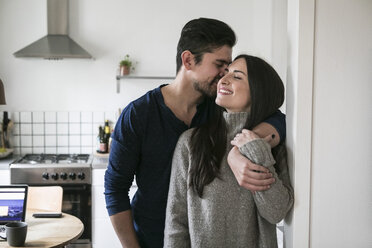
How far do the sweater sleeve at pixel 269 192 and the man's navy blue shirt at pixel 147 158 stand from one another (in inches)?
17.4

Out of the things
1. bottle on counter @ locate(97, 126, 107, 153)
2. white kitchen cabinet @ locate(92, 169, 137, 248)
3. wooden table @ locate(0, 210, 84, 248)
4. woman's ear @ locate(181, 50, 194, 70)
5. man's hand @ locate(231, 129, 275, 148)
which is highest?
woman's ear @ locate(181, 50, 194, 70)

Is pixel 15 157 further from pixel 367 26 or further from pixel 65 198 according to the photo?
pixel 367 26

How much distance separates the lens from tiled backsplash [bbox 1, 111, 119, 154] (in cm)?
385

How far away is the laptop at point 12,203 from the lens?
7.11 feet

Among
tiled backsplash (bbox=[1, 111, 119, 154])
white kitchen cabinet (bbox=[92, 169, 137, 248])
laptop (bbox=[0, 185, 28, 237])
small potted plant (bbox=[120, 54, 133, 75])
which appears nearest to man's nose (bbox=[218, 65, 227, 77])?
laptop (bbox=[0, 185, 28, 237])

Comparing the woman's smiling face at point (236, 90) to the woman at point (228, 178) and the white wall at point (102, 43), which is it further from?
the white wall at point (102, 43)

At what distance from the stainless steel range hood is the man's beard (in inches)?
82.0

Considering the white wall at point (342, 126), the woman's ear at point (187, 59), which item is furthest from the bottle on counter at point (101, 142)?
the white wall at point (342, 126)

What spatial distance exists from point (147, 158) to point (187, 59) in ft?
1.31

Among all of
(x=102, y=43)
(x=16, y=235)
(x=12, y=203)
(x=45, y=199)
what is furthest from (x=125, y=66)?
(x=16, y=235)

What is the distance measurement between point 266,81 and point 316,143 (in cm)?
24

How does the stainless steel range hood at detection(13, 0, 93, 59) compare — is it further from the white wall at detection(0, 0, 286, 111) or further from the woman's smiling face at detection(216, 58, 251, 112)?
the woman's smiling face at detection(216, 58, 251, 112)

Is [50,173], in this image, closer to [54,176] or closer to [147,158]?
[54,176]

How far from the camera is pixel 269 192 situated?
1263 mm
